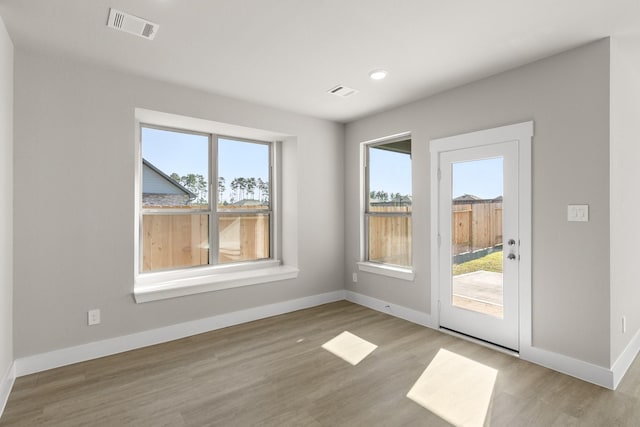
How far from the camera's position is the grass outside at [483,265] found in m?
3.10

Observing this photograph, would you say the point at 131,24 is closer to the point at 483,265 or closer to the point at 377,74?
the point at 377,74

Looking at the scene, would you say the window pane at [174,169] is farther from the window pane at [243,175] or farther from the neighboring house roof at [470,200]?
the neighboring house roof at [470,200]

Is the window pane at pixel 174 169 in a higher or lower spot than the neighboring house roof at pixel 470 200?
higher

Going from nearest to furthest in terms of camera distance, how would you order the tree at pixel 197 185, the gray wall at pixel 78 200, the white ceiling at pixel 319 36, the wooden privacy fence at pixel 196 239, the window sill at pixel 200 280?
the white ceiling at pixel 319 36, the gray wall at pixel 78 200, the window sill at pixel 200 280, the wooden privacy fence at pixel 196 239, the tree at pixel 197 185

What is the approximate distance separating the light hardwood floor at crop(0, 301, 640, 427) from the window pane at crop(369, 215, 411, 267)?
1084 millimetres

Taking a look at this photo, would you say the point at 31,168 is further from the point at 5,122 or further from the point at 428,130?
the point at 428,130

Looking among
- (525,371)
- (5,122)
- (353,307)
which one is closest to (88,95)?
(5,122)

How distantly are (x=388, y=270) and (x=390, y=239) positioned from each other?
40 centimetres

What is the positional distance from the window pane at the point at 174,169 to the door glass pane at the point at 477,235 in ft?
9.32

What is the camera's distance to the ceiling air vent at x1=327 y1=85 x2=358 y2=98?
3.44 meters

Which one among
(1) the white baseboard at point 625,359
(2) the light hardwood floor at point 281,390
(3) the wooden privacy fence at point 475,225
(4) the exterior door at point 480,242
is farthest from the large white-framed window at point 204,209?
(1) the white baseboard at point 625,359

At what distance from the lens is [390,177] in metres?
4.31

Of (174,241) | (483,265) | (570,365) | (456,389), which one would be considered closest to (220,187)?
(174,241)

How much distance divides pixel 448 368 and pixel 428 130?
2.37 m
